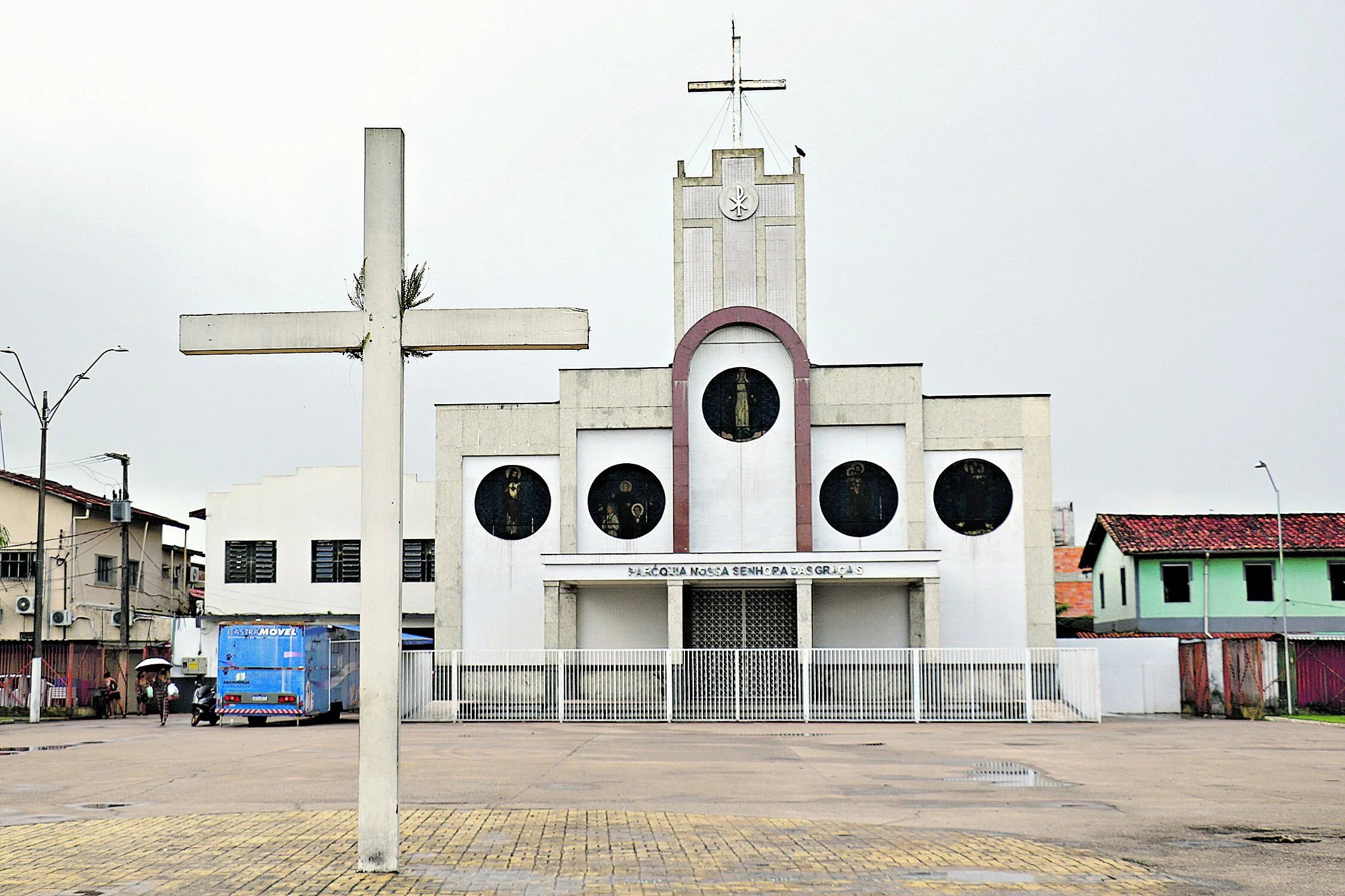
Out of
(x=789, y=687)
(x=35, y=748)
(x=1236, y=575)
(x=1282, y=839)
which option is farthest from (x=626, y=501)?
(x=1282, y=839)

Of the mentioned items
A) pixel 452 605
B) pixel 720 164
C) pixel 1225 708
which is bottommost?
pixel 1225 708

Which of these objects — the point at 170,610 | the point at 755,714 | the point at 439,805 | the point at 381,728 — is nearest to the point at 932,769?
the point at 439,805

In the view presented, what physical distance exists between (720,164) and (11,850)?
3268 centimetres

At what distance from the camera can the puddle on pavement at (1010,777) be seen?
1847 cm

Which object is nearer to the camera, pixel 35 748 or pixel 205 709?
pixel 35 748

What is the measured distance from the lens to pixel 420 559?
52.3m

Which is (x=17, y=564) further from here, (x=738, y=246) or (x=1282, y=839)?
(x=1282, y=839)

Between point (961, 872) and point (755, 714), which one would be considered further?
point (755, 714)

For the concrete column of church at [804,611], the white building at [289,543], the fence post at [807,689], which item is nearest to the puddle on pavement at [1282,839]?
the fence post at [807,689]

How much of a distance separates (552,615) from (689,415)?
6.95 meters

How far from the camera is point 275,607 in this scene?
5300 centimetres

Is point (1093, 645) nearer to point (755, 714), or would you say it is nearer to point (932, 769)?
point (755, 714)

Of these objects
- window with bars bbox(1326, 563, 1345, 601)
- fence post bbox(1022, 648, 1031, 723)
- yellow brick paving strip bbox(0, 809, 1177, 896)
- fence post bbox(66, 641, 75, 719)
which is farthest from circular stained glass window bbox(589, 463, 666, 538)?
yellow brick paving strip bbox(0, 809, 1177, 896)

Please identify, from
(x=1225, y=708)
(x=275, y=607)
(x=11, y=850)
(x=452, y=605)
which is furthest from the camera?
(x=275, y=607)
